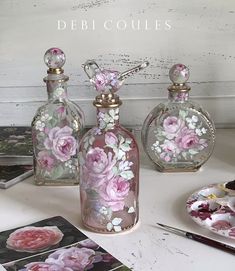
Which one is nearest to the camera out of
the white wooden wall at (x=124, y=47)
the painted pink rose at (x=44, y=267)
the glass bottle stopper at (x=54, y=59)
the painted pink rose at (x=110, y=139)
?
the painted pink rose at (x=44, y=267)

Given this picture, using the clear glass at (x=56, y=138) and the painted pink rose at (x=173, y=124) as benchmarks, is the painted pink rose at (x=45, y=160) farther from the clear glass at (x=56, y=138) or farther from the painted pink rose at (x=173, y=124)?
the painted pink rose at (x=173, y=124)

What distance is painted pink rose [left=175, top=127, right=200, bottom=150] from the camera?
101cm

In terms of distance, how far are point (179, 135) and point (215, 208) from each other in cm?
20

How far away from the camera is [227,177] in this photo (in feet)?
3.22

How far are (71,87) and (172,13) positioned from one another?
27 centimetres

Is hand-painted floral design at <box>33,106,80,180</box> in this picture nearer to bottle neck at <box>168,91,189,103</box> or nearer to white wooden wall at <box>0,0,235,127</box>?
bottle neck at <box>168,91,189,103</box>

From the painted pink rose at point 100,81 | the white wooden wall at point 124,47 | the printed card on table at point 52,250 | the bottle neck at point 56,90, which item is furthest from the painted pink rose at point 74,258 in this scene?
the white wooden wall at point 124,47

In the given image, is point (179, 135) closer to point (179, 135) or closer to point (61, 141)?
point (179, 135)

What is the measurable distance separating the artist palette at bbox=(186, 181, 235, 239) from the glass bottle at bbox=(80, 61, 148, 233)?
0.30ft

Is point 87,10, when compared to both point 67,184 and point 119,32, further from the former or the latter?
point 67,184

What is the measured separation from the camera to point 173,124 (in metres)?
1.00

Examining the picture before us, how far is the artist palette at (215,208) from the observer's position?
2.55 ft

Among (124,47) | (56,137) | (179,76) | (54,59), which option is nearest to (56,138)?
(56,137)

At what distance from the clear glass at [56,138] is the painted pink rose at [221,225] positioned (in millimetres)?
270
